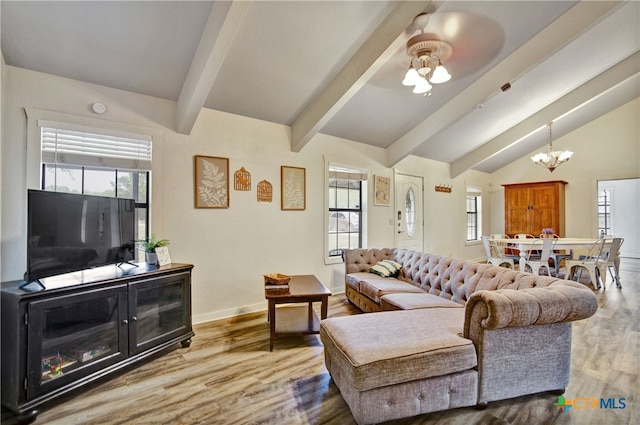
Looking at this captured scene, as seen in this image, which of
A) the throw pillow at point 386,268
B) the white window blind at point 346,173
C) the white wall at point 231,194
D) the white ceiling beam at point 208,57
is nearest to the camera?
the white ceiling beam at point 208,57

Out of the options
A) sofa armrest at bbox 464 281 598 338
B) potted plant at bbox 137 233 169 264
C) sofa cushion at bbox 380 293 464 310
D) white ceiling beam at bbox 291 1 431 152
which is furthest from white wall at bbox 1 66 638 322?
sofa armrest at bbox 464 281 598 338

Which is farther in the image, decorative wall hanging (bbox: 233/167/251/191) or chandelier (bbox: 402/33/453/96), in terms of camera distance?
decorative wall hanging (bbox: 233/167/251/191)

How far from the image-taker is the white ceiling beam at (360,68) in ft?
8.07

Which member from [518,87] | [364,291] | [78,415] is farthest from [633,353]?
[78,415]

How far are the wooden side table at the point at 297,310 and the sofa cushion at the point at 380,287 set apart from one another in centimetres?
58

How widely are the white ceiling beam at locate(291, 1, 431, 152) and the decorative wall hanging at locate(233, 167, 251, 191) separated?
2.72 feet

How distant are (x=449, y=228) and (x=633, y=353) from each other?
4133 millimetres

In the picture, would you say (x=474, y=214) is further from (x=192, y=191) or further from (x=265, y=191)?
(x=192, y=191)

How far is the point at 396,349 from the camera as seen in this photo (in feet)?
5.35

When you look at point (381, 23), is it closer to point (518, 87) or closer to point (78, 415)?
point (518, 87)

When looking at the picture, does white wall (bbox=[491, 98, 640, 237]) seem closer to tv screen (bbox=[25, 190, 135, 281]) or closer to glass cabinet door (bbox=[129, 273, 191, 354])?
glass cabinet door (bbox=[129, 273, 191, 354])

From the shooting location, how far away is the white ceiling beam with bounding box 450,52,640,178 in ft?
14.0

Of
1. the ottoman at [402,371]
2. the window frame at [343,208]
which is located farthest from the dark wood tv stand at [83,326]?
the window frame at [343,208]

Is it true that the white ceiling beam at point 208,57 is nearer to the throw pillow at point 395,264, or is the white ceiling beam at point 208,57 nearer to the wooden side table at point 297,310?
the wooden side table at point 297,310
